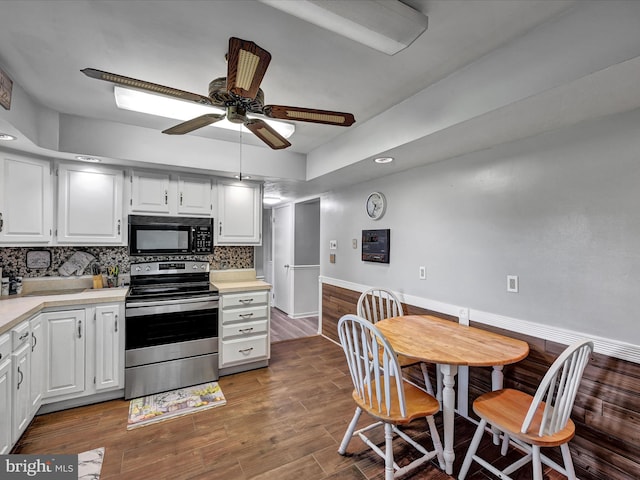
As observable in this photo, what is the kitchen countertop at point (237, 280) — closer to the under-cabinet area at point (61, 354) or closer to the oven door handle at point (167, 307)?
the oven door handle at point (167, 307)

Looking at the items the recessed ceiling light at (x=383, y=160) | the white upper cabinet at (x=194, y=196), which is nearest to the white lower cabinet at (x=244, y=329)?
the white upper cabinet at (x=194, y=196)

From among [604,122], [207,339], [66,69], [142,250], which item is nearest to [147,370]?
[207,339]


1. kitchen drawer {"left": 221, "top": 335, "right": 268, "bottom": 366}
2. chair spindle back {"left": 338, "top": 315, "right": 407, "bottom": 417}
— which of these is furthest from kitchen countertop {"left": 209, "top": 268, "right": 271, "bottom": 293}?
chair spindle back {"left": 338, "top": 315, "right": 407, "bottom": 417}

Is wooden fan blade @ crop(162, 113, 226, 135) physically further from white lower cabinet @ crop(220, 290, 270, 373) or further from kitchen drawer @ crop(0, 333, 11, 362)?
white lower cabinet @ crop(220, 290, 270, 373)

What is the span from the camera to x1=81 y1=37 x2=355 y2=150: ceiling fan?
4.08 feet

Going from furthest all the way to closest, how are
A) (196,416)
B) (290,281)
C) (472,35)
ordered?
(290,281) < (196,416) < (472,35)

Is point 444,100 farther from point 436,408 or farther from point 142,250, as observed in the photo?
point 142,250

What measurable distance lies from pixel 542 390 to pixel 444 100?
5.66ft

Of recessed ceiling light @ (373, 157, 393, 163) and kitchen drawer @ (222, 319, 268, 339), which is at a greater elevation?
recessed ceiling light @ (373, 157, 393, 163)

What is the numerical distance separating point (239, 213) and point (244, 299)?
1055mm

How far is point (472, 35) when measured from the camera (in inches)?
61.9

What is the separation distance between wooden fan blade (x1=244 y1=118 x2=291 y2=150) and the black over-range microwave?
1.70 m

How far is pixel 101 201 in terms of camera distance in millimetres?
2969

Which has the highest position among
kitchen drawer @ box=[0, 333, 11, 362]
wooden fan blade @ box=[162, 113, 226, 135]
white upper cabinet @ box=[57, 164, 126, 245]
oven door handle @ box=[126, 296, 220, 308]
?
wooden fan blade @ box=[162, 113, 226, 135]
